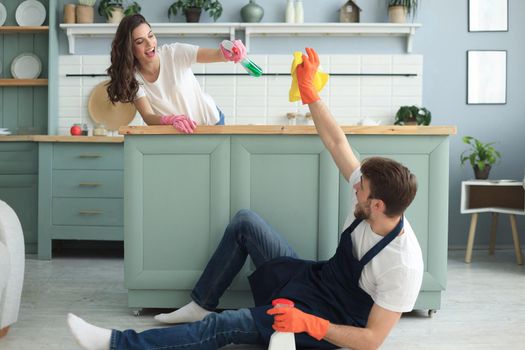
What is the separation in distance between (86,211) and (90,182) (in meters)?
0.20

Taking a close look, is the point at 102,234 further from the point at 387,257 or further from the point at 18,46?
the point at 387,257

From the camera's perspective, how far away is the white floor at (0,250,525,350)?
99.5 inches

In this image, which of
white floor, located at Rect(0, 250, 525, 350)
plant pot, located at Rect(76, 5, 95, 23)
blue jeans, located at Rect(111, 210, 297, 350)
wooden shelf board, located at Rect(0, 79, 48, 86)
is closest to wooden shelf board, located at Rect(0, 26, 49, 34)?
plant pot, located at Rect(76, 5, 95, 23)

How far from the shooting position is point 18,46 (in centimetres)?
501

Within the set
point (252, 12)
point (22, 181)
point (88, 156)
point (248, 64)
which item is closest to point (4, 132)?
point (22, 181)

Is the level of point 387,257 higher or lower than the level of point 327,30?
lower

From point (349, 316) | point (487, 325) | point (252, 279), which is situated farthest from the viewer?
point (487, 325)

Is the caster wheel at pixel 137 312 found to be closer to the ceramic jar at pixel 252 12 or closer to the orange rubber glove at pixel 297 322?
the orange rubber glove at pixel 297 322

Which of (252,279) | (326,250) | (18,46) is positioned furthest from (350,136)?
(18,46)

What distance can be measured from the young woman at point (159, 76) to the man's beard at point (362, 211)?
35.6 inches

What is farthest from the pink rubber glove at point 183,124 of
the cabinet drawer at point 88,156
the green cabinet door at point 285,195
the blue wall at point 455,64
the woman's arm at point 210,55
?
the blue wall at point 455,64

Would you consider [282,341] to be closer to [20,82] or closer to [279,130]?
[279,130]

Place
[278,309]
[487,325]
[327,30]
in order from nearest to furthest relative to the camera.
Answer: [278,309] < [487,325] < [327,30]

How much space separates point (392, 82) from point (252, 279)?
2833 mm
